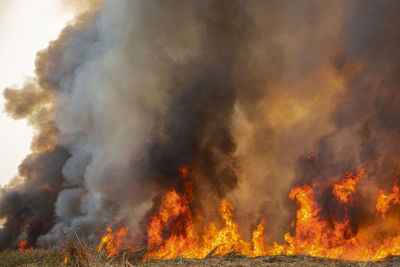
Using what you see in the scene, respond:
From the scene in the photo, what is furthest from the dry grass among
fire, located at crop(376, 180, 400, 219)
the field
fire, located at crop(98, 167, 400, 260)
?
fire, located at crop(376, 180, 400, 219)

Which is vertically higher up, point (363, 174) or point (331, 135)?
point (331, 135)

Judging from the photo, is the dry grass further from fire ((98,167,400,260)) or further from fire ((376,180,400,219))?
fire ((376,180,400,219))

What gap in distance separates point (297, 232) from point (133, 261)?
1443 cm

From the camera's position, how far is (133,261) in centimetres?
1020

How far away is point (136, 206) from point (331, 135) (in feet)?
63.9

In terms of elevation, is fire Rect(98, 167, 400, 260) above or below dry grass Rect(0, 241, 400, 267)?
above

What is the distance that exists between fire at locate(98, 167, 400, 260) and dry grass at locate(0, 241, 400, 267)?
5.44 feet

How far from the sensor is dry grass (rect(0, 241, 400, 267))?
786 centimetres

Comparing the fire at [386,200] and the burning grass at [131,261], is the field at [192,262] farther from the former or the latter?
the fire at [386,200]

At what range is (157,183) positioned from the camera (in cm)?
2811

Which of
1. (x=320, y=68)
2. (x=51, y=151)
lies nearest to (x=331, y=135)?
(x=320, y=68)

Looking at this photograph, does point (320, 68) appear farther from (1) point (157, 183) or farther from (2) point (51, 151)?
(2) point (51, 151)

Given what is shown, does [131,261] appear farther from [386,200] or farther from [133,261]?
[386,200]

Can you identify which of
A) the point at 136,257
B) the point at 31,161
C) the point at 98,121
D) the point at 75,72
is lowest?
the point at 136,257
